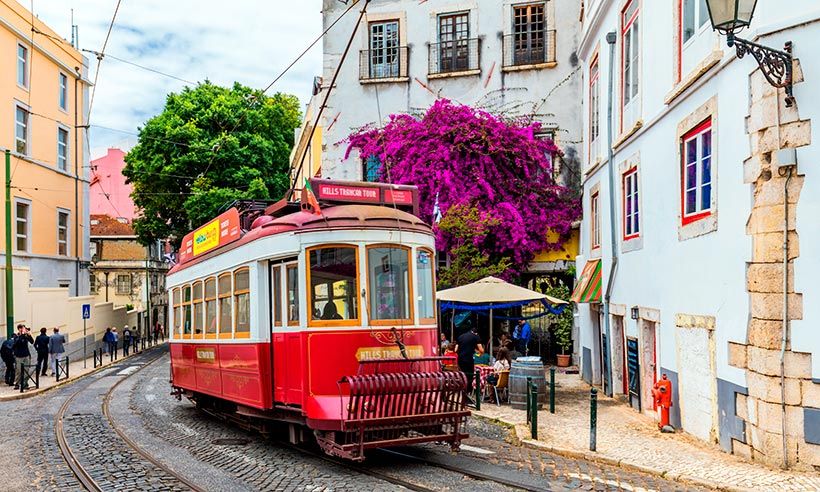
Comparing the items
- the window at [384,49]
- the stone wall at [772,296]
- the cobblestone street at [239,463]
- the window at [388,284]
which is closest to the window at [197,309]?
the cobblestone street at [239,463]

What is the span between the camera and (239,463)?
9648mm

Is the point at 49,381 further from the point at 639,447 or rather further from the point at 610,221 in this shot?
the point at 639,447

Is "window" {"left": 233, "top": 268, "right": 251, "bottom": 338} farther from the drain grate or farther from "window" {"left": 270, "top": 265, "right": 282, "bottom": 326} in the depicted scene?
the drain grate

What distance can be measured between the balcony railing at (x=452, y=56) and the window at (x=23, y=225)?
14809mm

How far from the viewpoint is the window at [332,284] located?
8906mm

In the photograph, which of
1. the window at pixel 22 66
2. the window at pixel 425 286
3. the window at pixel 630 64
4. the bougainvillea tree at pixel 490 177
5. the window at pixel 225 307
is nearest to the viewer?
the window at pixel 425 286

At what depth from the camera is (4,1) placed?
25.1m

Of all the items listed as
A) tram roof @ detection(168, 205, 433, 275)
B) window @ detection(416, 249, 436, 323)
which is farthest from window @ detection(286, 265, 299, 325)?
window @ detection(416, 249, 436, 323)

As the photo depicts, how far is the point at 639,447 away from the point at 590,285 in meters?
7.04

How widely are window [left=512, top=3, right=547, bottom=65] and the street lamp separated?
15.3m

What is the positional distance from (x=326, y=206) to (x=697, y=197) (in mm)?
5041

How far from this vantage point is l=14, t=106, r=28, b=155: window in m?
26.8

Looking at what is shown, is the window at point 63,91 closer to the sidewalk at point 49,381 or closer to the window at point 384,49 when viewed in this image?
the sidewalk at point 49,381

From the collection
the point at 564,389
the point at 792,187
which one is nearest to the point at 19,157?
the point at 564,389
